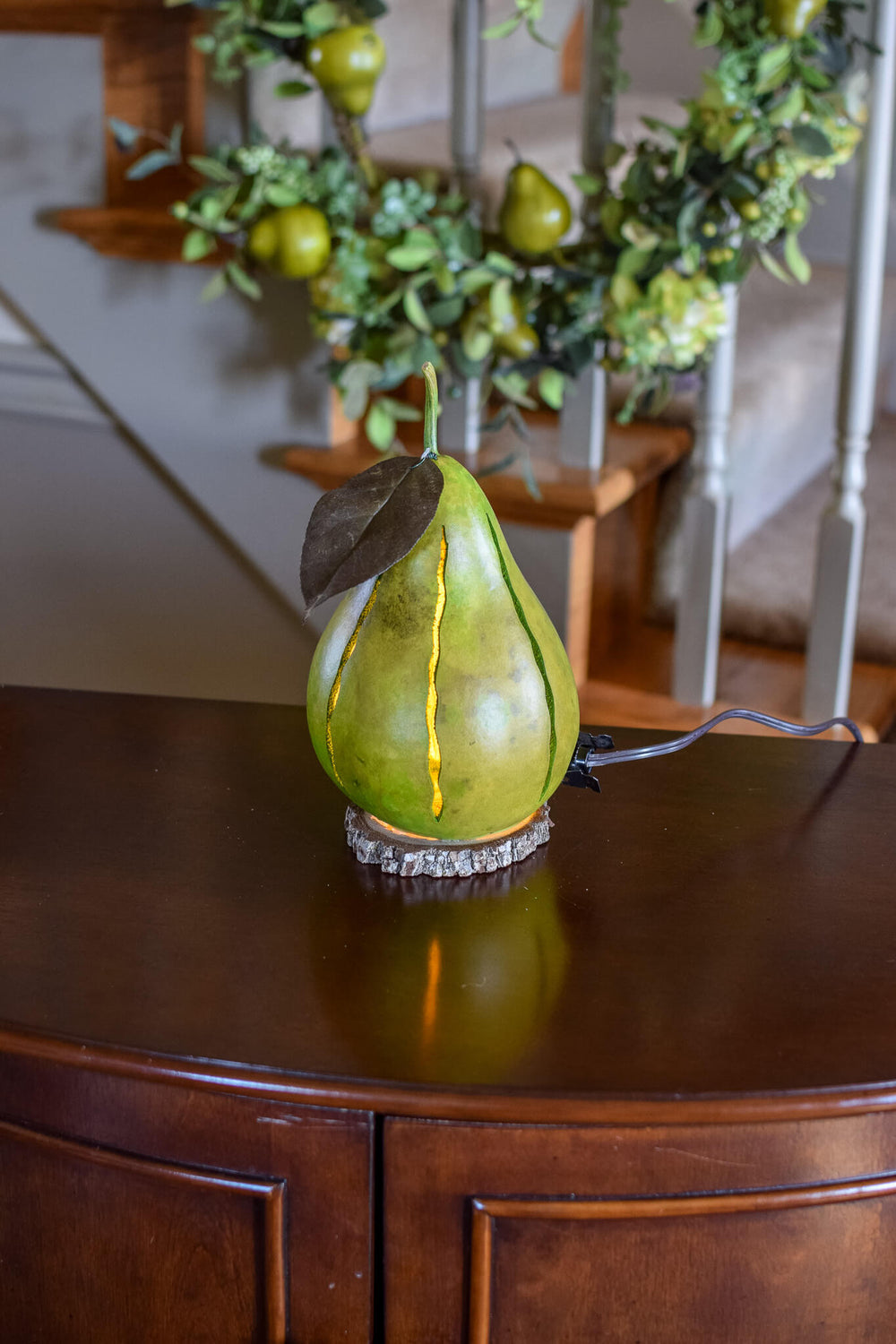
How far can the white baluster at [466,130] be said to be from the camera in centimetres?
135

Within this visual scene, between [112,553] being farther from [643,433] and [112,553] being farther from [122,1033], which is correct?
[122,1033]

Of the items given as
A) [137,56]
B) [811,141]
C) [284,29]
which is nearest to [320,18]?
[284,29]

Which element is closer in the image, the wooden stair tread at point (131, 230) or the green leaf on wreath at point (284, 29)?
the green leaf on wreath at point (284, 29)

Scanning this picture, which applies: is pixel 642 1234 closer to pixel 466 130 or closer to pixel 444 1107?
pixel 444 1107

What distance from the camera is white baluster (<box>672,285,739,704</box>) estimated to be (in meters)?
1.41

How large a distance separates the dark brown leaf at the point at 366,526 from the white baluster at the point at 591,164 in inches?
A: 28.9

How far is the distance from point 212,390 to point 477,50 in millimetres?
426

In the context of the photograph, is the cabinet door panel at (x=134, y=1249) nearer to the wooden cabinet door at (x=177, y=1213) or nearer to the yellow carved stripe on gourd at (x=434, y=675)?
the wooden cabinet door at (x=177, y=1213)

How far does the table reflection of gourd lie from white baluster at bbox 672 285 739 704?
0.77 meters

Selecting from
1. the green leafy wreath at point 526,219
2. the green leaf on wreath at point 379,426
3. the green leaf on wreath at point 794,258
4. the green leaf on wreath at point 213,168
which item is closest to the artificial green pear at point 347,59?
the green leafy wreath at point 526,219

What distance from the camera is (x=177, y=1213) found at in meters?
0.58

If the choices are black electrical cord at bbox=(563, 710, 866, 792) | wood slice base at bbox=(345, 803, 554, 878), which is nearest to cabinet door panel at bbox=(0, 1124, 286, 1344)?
wood slice base at bbox=(345, 803, 554, 878)

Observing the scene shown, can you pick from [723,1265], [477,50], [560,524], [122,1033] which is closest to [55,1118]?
[122,1033]

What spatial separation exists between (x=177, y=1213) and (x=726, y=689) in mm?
1046
